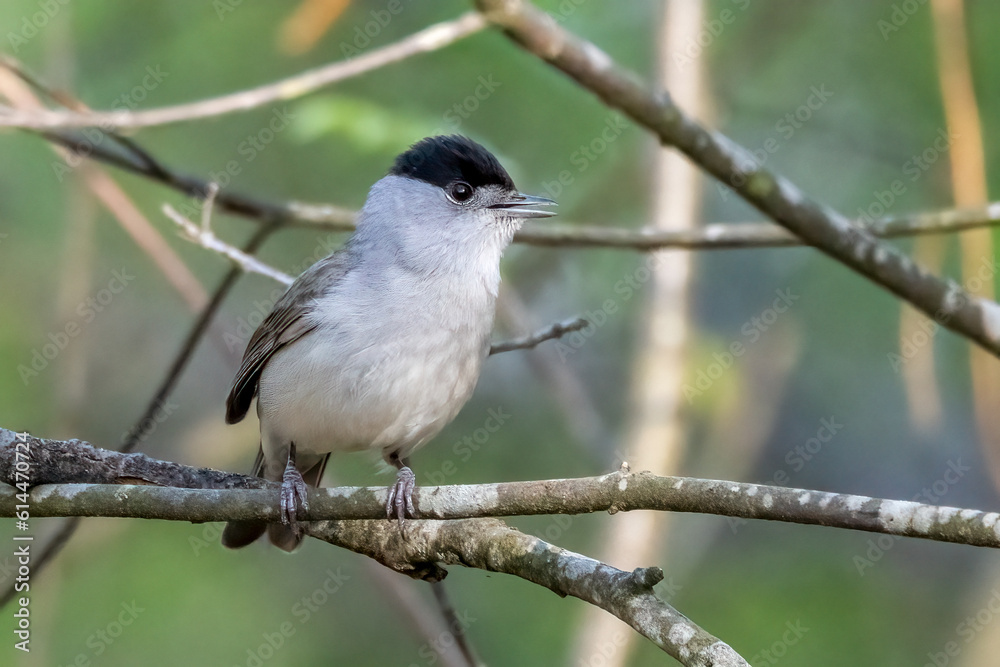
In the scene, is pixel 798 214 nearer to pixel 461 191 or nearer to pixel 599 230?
pixel 599 230

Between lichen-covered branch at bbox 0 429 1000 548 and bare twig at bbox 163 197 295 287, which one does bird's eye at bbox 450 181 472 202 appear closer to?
bare twig at bbox 163 197 295 287

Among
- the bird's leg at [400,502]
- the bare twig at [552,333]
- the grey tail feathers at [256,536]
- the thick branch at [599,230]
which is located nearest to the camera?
the bird's leg at [400,502]

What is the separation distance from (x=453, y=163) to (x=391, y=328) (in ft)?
3.74

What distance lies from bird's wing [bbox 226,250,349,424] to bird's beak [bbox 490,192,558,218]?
816mm

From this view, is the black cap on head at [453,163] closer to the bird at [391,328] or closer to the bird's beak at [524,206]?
the bird at [391,328]

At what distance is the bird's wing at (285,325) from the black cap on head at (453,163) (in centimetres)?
61

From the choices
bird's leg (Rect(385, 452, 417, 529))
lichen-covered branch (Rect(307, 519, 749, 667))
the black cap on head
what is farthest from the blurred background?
bird's leg (Rect(385, 452, 417, 529))

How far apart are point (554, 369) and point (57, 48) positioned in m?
3.57

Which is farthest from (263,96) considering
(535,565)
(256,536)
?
(256,536)

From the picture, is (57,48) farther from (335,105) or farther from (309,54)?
(309,54)

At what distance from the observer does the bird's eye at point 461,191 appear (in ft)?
15.6

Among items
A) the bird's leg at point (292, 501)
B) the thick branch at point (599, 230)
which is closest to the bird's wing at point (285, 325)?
the thick branch at point (599, 230)

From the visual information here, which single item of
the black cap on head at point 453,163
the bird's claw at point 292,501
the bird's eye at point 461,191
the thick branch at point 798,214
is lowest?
the bird's claw at point 292,501

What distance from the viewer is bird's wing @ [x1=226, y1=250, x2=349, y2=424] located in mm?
4348
